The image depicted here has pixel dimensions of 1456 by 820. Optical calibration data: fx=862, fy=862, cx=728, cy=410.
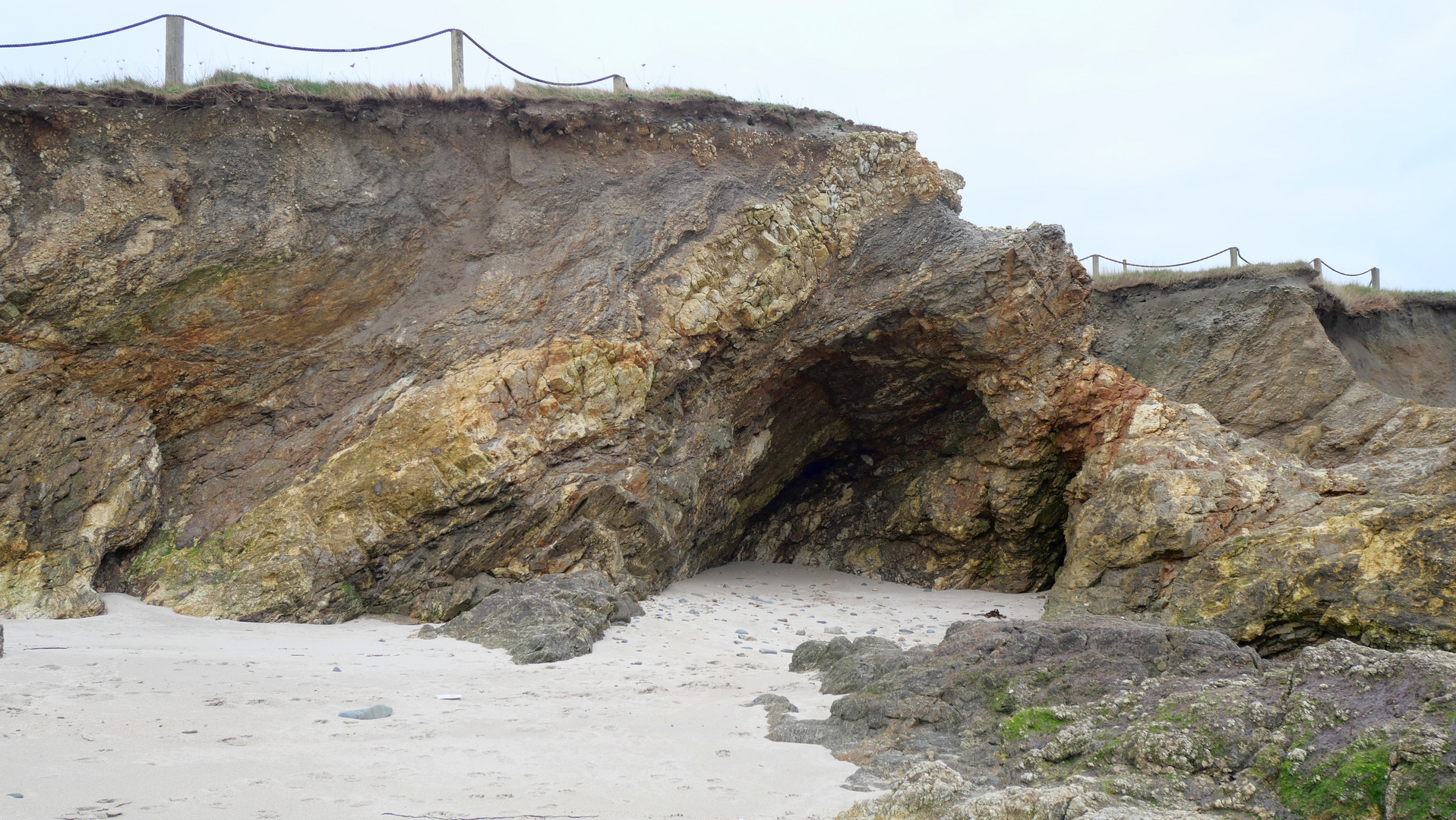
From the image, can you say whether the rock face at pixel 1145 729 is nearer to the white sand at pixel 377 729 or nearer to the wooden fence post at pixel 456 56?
the white sand at pixel 377 729

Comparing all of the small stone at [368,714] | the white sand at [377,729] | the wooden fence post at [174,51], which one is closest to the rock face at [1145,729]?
the white sand at [377,729]

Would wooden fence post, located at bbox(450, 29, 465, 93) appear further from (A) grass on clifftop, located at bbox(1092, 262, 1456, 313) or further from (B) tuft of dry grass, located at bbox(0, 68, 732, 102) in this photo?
(A) grass on clifftop, located at bbox(1092, 262, 1456, 313)

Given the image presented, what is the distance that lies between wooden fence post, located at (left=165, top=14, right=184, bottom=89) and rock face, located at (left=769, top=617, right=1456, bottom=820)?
28.3ft

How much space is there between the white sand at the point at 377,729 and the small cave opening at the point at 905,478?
17.2 ft

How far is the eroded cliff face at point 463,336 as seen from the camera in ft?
24.2

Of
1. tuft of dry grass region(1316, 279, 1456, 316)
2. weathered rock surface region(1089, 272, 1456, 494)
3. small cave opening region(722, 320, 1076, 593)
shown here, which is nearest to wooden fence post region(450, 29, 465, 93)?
small cave opening region(722, 320, 1076, 593)

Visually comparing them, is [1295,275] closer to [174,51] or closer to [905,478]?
[905,478]

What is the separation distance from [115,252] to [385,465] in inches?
118

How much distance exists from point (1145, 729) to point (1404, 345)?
14.8m

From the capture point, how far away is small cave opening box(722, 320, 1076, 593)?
10.9 m

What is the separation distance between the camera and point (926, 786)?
2996 millimetres

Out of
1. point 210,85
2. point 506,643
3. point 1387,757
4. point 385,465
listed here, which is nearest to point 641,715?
point 506,643

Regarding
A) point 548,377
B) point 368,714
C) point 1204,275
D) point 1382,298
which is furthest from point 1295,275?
point 368,714

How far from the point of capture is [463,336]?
333 inches
